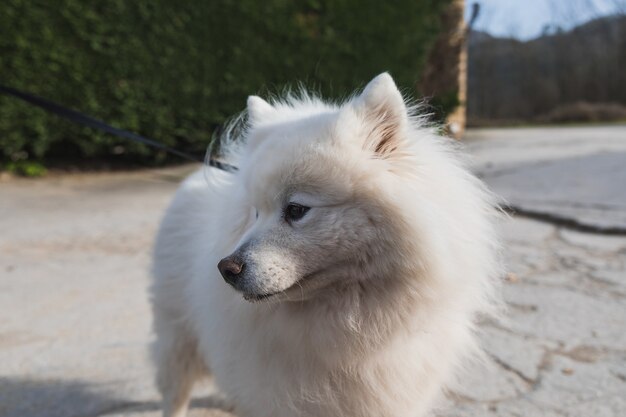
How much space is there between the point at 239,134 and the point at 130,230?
3.57 meters

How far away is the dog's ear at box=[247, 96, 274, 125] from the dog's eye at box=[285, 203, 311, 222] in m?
0.51

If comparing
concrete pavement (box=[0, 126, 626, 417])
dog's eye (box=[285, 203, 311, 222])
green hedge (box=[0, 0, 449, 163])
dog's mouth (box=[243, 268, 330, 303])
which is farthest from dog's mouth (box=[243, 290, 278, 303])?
green hedge (box=[0, 0, 449, 163])

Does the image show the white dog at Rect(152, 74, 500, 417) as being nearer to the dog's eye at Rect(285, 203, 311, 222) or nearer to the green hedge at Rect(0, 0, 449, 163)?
the dog's eye at Rect(285, 203, 311, 222)

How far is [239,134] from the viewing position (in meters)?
2.69

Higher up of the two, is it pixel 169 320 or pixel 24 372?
pixel 169 320

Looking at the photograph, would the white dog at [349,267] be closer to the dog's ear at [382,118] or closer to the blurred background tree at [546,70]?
the dog's ear at [382,118]

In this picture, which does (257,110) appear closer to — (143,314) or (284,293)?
(284,293)

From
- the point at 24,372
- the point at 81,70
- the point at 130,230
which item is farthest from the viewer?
the point at 81,70

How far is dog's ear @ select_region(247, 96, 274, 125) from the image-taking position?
2199mm

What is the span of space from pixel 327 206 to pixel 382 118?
0.35 meters

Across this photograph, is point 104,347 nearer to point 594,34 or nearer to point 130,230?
point 130,230

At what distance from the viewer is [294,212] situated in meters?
1.82

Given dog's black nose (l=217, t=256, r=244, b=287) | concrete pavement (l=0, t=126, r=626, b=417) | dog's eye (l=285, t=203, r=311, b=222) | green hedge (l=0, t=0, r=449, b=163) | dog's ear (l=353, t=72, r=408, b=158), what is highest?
green hedge (l=0, t=0, r=449, b=163)

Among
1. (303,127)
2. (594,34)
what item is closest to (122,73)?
(303,127)
